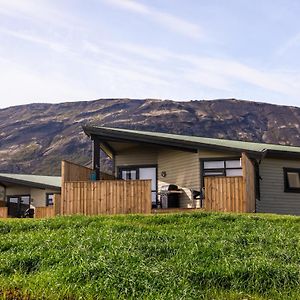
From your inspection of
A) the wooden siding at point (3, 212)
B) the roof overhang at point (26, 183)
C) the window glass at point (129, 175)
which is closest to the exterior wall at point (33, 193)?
the roof overhang at point (26, 183)

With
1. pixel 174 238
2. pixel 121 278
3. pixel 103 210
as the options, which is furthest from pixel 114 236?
pixel 103 210

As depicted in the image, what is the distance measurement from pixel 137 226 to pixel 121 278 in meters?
5.38

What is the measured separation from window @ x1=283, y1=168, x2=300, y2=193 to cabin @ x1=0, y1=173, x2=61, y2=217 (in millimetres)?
15340

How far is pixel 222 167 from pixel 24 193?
17.2m

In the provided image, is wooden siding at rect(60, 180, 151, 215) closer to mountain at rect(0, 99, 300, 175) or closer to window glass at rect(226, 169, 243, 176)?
window glass at rect(226, 169, 243, 176)

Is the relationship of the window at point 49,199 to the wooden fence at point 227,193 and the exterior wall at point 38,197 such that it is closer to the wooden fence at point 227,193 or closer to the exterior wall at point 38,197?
the exterior wall at point 38,197

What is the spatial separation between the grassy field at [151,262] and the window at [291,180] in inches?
388

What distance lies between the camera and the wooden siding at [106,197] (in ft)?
58.0

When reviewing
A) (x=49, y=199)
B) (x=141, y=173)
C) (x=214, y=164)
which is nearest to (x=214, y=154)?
(x=214, y=164)

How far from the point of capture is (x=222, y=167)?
21.5 metres

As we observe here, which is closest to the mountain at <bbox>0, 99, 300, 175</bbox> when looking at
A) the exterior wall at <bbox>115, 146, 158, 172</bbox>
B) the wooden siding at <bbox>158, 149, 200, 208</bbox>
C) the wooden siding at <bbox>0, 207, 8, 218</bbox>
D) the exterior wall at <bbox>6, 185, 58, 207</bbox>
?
the exterior wall at <bbox>6, 185, 58, 207</bbox>

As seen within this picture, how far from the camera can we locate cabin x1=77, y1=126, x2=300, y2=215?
21359mm

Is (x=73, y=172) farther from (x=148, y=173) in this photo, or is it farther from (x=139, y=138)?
(x=148, y=173)

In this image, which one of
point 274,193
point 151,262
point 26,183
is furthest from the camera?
point 26,183
